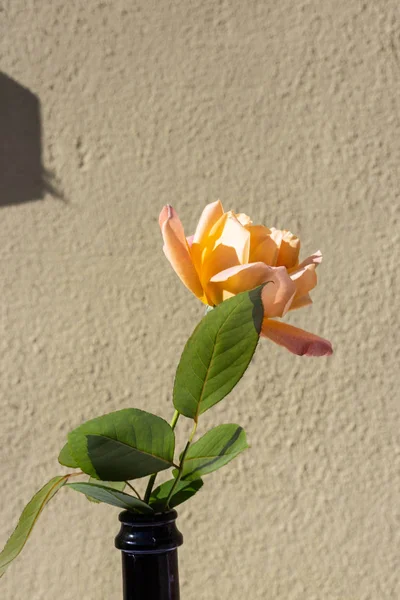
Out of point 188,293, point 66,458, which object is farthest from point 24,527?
point 188,293

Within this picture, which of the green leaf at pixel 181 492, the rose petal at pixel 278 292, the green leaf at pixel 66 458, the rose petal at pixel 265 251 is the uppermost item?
the rose petal at pixel 265 251

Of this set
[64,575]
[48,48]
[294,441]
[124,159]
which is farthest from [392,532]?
[48,48]

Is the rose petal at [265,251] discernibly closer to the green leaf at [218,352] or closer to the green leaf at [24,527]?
the green leaf at [218,352]

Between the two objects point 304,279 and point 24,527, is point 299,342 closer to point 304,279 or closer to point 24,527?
point 304,279

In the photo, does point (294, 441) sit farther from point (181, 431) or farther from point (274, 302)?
point (274, 302)

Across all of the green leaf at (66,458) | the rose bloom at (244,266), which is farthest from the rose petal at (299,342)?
the green leaf at (66,458)

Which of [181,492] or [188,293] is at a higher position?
[188,293]
